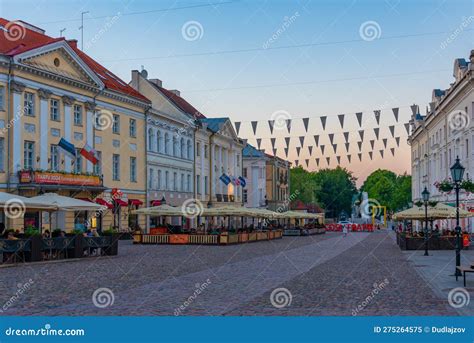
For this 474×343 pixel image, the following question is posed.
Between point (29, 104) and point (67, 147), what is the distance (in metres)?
3.03

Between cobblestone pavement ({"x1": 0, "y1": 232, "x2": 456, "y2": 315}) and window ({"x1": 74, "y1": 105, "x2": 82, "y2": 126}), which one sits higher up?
window ({"x1": 74, "y1": 105, "x2": 82, "y2": 126})

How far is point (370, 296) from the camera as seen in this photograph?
14.4 metres

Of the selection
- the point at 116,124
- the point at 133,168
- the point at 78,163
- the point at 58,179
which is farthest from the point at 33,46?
the point at 133,168

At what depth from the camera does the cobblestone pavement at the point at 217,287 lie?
12.5 meters

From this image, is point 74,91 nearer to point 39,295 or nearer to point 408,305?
point 39,295

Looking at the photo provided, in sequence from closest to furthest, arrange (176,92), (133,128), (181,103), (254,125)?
(254,125) → (133,128) → (181,103) → (176,92)

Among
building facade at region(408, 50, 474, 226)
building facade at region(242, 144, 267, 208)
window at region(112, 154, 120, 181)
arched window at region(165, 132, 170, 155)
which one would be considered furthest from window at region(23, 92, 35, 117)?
building facade at region(242, 144, 267, 208)

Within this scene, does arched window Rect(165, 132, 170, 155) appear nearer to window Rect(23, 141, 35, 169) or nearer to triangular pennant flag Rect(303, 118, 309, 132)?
window Rect(23, 141, 35, 169)

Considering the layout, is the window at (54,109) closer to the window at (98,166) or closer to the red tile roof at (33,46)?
the red tile roof at (33,46)

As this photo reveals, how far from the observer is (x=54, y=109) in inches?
1588

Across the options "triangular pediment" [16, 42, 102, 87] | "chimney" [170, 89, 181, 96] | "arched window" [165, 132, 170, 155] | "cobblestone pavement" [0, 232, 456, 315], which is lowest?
"cobblestone pavement" [0, 232, 456, 315]

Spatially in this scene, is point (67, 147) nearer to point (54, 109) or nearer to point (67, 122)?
point (54, 109)

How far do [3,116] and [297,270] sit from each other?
20175 mm

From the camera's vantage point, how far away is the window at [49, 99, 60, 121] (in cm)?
3978
